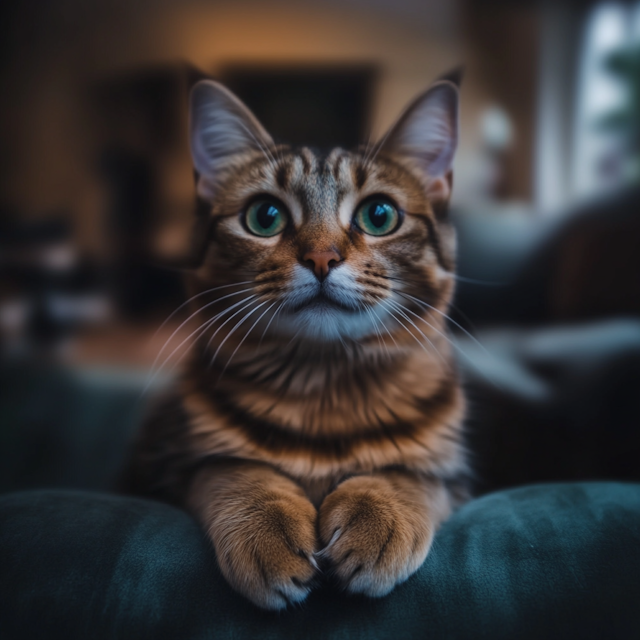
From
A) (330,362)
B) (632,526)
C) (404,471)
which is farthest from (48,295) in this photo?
(632,526)

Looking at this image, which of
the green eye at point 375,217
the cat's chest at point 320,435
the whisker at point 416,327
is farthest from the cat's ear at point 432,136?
the cat's chest at point 320,435

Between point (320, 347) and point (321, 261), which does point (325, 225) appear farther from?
point (320, 347)

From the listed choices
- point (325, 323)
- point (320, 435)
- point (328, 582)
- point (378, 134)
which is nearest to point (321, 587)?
point (328, 582)

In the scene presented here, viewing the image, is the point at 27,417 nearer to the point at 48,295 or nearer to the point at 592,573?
the point at 48,295

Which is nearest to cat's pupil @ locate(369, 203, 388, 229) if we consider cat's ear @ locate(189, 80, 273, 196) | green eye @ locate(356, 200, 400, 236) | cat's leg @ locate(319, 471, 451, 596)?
green eye @ locate(356, 200, 400, 236)

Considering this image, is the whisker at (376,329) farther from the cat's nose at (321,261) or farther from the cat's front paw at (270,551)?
the cat's front paw at (270,551)

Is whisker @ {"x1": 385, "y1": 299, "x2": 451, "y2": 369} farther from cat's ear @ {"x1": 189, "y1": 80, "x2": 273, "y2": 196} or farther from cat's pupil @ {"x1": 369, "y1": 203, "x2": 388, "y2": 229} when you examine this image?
cat's ear @ {"x1": 189, "y1": 80, "x2": 273, "y2": 196}
